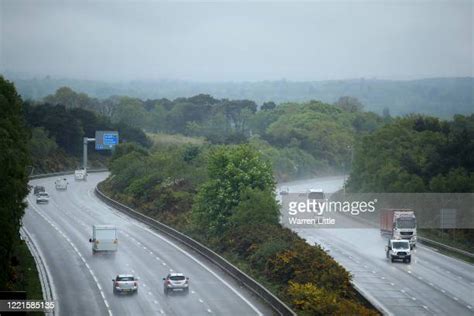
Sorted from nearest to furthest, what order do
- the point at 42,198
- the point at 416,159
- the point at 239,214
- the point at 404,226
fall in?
the point at 239,214, the point at 404,226, the point at 42,198, the point at 416,159

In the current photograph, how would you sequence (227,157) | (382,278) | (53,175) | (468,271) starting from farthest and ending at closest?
(53,175) → (227,157) → (468,271) → (382,278)

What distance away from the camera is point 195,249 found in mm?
73938

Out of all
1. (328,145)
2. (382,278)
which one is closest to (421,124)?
(328,145)

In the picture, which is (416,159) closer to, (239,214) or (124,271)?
→ (239,214)

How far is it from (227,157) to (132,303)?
116 feet

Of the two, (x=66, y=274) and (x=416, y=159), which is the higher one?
(x=416, y=159)

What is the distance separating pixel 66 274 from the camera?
200 ft

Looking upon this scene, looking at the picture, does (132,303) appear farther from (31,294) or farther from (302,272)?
(302,272)

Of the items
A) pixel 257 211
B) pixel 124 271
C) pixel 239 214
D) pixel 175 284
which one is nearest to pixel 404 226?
pixel 257 211

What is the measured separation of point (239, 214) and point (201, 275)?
1665 cm

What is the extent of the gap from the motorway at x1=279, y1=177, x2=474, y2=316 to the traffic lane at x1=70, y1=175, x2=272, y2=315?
840cm

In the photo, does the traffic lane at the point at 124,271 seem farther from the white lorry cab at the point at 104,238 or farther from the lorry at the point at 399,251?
the lorry at the point at 399,251

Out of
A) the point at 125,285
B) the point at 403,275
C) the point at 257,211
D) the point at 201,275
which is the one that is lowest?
the point at 403,275

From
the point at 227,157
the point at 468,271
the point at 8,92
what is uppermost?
the point at 8,92
